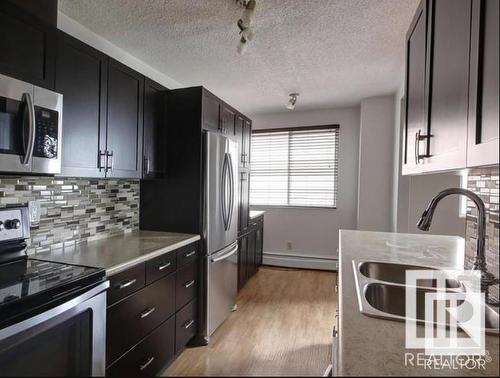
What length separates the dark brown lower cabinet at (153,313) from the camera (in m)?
1.53

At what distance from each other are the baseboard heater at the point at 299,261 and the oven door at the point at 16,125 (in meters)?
3.67

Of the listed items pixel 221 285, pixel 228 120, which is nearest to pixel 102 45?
pixel 228 120

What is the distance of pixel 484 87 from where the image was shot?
774 mm

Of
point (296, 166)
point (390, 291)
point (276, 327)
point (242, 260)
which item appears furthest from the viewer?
point (296, 166)

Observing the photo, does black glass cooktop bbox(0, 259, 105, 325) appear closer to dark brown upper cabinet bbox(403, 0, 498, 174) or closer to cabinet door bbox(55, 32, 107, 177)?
cabinet door bbox(55, 32, 107, 177)

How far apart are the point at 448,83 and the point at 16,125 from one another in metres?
1.75

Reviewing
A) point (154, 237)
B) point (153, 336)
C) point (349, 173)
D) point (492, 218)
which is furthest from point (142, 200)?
point (349, 173)

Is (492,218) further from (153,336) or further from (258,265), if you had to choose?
(258,265)

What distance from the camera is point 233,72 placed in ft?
9.41

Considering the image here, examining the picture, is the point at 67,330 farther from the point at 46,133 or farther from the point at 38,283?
the point at 46,133

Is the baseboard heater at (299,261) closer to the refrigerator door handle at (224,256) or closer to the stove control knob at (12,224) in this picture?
the refrigerator door handle at (224,256)

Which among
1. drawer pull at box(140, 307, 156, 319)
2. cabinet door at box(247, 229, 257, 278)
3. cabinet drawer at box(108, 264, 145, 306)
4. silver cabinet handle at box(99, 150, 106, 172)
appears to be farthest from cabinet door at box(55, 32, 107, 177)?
cabinet door at box(247, 229, 257, 278)

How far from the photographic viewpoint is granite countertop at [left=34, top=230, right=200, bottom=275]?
158cm

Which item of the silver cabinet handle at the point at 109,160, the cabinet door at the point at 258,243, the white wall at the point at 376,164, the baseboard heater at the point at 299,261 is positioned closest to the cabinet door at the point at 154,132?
the silver cabinet handle at the point at 109,160
